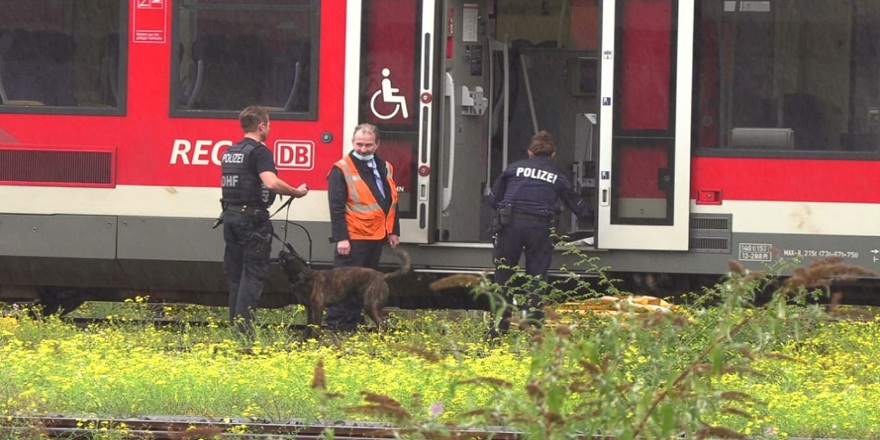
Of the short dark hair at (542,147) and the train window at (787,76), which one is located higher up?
the train window at (787,76)

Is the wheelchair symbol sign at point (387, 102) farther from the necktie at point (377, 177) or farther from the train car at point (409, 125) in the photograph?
the necktie at point (377, 177)

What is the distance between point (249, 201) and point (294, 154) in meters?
0.91

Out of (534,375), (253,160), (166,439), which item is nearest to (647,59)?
(253,160)

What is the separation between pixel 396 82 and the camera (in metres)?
9.79

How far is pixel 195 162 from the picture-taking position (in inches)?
390

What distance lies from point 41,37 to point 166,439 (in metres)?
4.82

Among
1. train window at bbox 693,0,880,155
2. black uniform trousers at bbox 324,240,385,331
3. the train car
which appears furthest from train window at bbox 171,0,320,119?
train window at bbox 693,0,880,155

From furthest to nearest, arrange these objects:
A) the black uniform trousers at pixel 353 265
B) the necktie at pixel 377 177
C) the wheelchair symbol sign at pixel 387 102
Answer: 1. the wheelchair symbol sign at pixel 387 102
2. the black uniform trousers at pixel 353 265
3. the necktie at pixel 377 177

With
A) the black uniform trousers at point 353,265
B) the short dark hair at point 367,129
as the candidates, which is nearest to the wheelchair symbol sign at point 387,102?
the short dark hair at point 367,129

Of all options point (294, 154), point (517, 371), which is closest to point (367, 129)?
point (294, 154)

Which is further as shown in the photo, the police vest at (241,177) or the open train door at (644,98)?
the open train door at (644,98)

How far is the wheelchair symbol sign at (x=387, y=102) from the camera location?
9789 millimetres

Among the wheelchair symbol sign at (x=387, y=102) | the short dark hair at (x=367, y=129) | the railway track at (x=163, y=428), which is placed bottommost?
the railway track at (x=163, y=428)

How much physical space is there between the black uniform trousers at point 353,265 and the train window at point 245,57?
1013 millimetres
